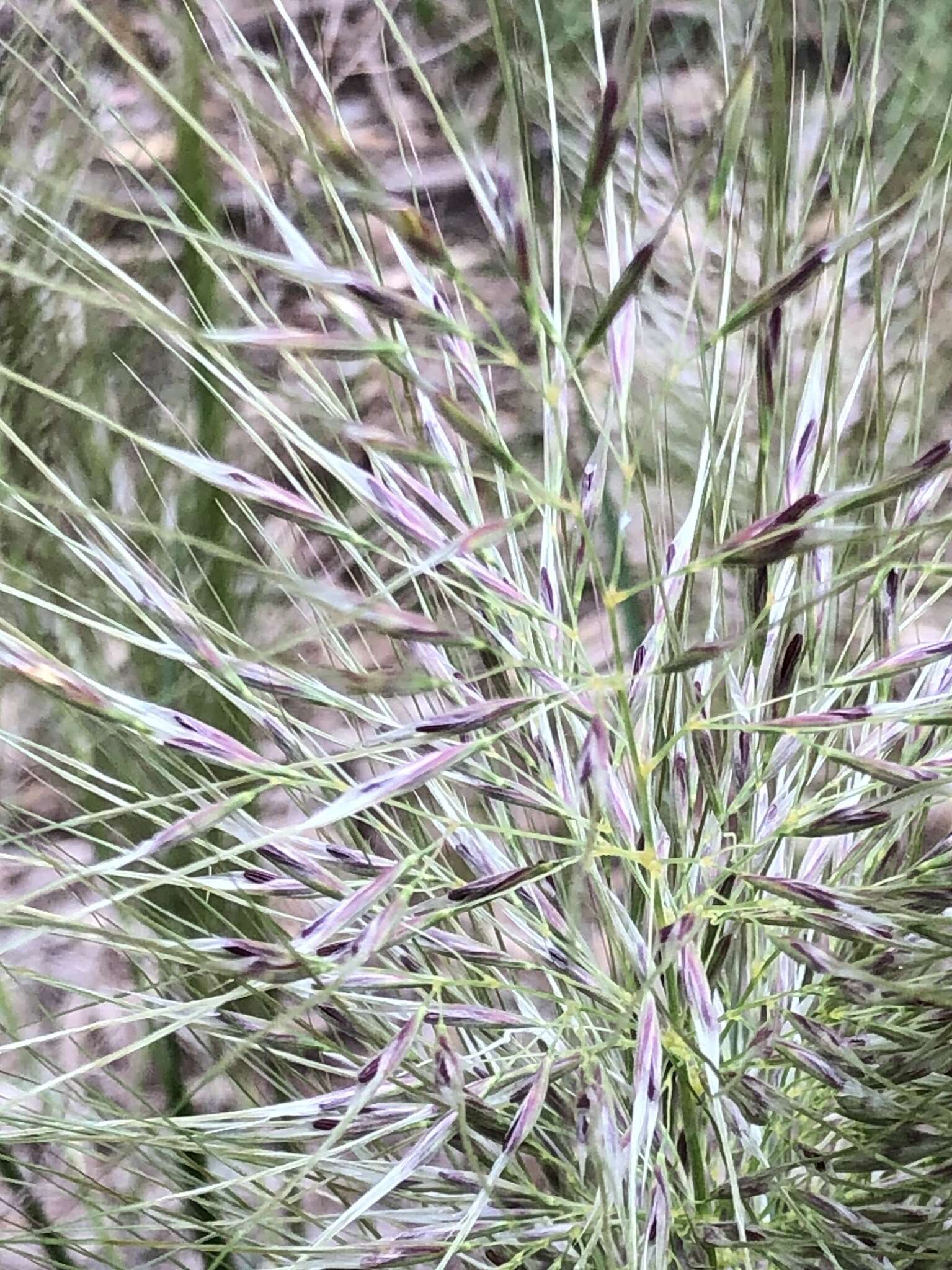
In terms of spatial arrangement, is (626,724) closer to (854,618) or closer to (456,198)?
(854,618)

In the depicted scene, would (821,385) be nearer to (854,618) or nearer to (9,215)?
(854,618)

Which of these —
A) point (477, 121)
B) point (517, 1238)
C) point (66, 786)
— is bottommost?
point (517, 1238)

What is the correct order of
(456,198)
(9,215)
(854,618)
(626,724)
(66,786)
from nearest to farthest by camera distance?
(626,724) < (854,618) < (9,215) < (66,786) < (456,198)

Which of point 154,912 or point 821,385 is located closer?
point 821,385

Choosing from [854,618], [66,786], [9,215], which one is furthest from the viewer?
[66,786]

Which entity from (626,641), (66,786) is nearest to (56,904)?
(66,786)

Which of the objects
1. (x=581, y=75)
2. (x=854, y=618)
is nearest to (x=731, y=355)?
(x=581, y=75)

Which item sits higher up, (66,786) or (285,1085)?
(66,786)
